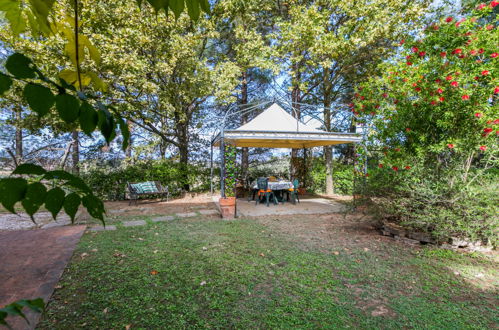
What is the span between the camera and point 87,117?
0.63 metres

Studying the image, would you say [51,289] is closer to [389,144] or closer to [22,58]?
[22,58]

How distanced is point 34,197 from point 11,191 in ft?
0.14

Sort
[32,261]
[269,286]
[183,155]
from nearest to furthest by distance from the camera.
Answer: [269,286] < [32,261] < [183,155]

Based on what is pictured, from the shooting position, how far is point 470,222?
3912 mm

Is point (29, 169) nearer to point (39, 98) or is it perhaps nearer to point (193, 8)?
point (39, 98)

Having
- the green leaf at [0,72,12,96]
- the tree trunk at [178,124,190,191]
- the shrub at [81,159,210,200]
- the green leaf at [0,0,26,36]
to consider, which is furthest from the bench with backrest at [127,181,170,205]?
the green leaf at [0,72,12,96]

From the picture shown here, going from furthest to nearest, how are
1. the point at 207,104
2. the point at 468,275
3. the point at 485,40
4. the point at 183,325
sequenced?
the point at 207,104
the point at 485,40
the point at 468,275
the point at 183,325

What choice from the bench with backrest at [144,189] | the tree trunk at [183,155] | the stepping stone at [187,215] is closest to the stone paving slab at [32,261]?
the stepping stone at [187,215]

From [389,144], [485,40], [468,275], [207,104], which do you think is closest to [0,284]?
[468,275]

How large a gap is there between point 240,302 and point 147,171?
8.76 metres

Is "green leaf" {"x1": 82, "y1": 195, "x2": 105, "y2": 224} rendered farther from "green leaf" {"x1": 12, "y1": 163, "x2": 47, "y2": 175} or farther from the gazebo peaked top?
the gazebo peaked top

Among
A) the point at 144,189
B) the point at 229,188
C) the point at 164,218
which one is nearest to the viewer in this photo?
the point at 164,218

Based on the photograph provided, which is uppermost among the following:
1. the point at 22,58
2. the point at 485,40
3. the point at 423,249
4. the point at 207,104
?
the point at 207,104

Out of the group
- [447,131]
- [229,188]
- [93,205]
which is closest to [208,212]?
[229,188]
